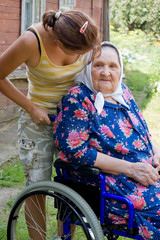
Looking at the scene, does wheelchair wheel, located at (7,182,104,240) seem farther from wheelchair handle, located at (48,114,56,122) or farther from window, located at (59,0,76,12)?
window, located at (59,0,76,12)

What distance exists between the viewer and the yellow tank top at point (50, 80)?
249cm

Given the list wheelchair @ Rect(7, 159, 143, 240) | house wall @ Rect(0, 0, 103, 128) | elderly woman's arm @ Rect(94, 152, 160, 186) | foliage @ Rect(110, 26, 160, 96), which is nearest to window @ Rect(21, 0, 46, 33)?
house wall @ Rect(0, 0, 103, 128)

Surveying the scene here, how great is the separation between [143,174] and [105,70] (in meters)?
0.69

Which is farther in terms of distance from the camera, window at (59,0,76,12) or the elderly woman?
window at (59,0,76,12)

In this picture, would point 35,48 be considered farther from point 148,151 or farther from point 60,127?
point 148,151

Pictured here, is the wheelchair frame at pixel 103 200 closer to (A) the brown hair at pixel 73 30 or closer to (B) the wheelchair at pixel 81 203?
(B) the wheelchair at pixel 81 203

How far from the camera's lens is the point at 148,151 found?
2.60m

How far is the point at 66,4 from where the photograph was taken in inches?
359

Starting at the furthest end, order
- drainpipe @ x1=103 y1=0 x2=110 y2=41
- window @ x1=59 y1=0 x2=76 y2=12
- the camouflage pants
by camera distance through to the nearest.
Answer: drainpipe @ x1=103 y1=0 x2=110 y2=41 → window @ x1=59 y1=0 x2=76 y2=12 → the camouflage pants

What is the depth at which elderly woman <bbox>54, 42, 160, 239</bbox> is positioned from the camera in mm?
2354

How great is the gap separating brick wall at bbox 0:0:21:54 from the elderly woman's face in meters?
4.16

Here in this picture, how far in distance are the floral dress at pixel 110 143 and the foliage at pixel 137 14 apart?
21521mm

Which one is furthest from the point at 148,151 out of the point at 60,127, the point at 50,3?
the point at 50,3

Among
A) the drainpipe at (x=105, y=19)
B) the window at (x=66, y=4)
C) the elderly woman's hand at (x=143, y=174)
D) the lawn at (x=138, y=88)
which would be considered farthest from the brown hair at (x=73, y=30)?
the drainpipe at (x=105, y=19)
